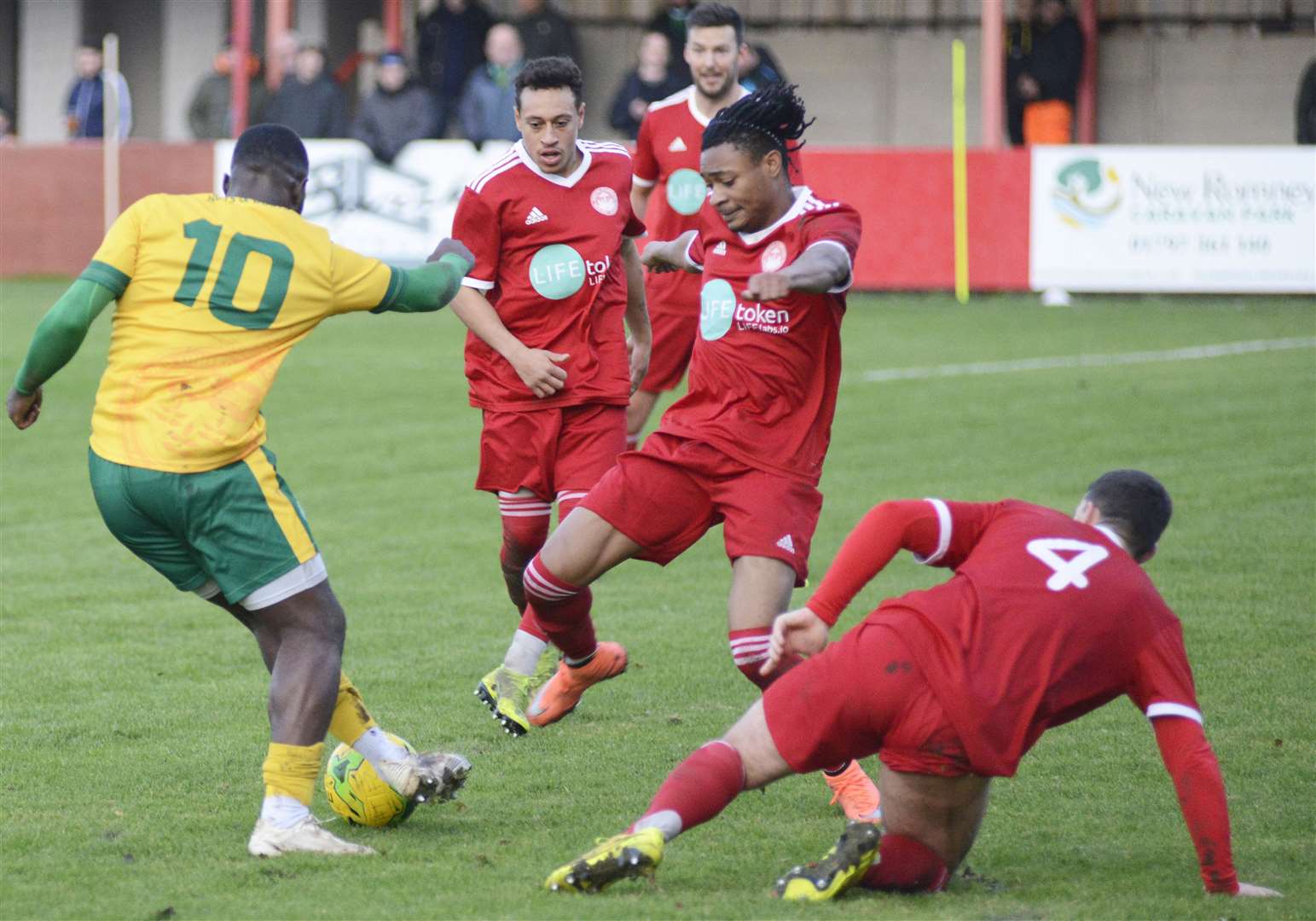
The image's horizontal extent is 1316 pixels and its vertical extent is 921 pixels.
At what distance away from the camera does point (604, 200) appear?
700 cm

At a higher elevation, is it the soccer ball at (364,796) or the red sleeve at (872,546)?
the red sleeve at (872,546)

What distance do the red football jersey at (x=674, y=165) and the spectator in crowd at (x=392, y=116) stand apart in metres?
12.9

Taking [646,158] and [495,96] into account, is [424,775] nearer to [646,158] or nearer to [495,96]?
[646,158]

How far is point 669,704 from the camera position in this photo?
6.95m

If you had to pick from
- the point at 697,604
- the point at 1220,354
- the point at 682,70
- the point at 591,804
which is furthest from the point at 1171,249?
the point at 591,804

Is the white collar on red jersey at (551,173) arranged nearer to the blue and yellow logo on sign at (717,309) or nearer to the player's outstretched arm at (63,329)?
the blue and yellow logo on sign at (717,309)

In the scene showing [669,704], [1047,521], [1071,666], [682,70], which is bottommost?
[669,704]

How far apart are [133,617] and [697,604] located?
251 centimetres

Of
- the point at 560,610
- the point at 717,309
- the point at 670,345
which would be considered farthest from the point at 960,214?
the point at 717,309

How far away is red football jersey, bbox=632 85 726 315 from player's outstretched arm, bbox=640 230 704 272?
1987mm

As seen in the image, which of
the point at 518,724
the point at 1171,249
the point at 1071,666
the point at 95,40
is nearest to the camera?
the point at 1071,666

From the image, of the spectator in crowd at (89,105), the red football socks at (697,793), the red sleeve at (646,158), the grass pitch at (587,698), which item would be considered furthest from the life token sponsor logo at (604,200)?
the spectator in crowd at (89,105)

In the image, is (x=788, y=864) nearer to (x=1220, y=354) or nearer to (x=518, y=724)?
(x=518, y=724)

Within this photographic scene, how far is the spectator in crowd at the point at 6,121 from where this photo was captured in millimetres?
25688
